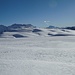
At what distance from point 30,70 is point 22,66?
1045 millimetres

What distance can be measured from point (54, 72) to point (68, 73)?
0.87 m

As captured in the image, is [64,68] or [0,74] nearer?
[0,74]

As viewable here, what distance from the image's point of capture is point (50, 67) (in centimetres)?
914

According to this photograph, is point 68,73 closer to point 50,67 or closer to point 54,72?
point 54,72

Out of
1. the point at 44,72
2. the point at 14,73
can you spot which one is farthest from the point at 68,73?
the point at 14,73

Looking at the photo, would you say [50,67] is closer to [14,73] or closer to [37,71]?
[37,71]

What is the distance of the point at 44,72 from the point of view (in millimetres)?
8195

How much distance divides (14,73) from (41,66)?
2154 millimetres

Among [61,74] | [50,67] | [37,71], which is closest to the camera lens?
[61,74]

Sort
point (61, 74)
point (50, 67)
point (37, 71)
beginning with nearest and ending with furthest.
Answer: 1. point (61, 74)
2. point (37, 71)
3. point (50, 67)

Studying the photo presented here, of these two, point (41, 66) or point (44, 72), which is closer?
point (44, 72)

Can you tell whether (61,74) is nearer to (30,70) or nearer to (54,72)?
(54,72)

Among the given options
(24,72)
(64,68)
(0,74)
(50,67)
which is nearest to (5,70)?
(0,74)

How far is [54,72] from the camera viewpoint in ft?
26.9
